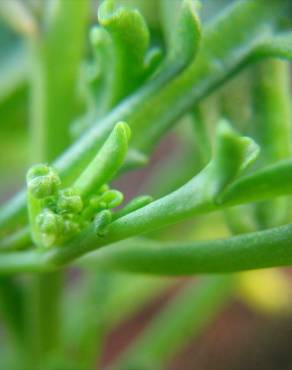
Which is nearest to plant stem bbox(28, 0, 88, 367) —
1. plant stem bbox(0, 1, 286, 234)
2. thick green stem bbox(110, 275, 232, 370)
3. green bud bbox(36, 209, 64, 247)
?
plant stem bbox(0, 1, 286, 234)

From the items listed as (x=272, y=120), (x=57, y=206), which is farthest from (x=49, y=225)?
(x=272, y=120)

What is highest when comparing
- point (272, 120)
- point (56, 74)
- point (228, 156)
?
point (56, 74)

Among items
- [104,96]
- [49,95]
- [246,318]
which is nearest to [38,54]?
[49,95]

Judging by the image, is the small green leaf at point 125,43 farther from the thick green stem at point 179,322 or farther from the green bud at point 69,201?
the thick green stem at point 179,322

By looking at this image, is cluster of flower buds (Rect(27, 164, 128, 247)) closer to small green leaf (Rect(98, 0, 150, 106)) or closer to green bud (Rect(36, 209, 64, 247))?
green bud (Rect(36, 209, 64, 247))

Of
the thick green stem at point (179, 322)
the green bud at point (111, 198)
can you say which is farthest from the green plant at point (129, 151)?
the thick green stem at point (179, 322)

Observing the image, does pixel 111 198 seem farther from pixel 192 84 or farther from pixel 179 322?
pixel 179 322

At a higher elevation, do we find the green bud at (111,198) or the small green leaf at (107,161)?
the small green leaf at (107,161)

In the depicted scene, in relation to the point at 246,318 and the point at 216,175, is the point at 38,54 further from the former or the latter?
the point at 246,318

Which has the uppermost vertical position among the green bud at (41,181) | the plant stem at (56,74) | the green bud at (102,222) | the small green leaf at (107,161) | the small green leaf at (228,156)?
the plant stem at (56,74)
